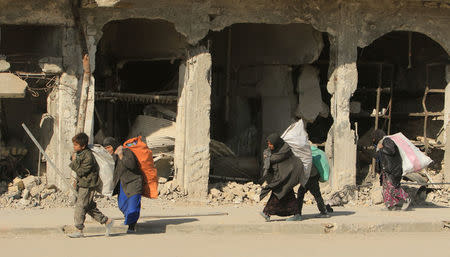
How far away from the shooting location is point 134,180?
7875 mm

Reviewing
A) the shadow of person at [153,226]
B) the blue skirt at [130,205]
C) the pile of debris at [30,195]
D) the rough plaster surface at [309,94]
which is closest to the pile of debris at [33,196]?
the pile of debris at [30,195]

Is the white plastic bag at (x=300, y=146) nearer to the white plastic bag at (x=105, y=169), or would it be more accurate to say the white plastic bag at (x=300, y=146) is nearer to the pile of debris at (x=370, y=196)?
the white plastic bag at (x=105, y=169)

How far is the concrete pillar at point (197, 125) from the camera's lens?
1109 centimetres

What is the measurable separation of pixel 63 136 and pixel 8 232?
285 centimetres

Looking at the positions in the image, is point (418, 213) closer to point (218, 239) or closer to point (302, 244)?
point (302, 244)

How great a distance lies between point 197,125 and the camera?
11.1 m

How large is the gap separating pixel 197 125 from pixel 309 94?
301 centimetres

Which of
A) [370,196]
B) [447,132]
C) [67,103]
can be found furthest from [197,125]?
[447,132]

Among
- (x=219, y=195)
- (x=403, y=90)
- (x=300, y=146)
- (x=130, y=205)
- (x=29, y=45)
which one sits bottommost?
(x=219, y=195)

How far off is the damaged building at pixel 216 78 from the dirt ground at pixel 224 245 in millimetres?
3009

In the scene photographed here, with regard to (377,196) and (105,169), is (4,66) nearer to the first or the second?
(105,169)

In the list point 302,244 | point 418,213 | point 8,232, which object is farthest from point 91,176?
point 418,213

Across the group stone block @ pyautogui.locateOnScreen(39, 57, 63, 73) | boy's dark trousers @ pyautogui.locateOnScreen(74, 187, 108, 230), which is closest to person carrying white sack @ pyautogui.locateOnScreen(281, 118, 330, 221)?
boy's dark trousers @ pyautogui.locateOnScreen(74, 187, 108, 230)

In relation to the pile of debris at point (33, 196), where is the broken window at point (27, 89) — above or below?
above
